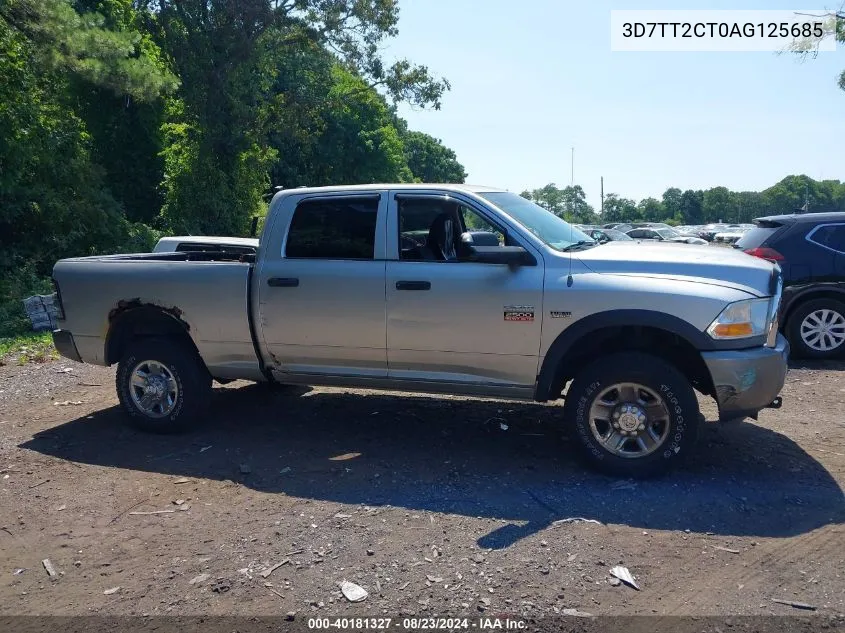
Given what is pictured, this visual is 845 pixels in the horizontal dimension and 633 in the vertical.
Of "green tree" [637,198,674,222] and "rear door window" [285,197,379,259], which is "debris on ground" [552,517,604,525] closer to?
"rear door window" [285,197,379,259]

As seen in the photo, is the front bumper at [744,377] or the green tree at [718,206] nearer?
the front bumper at [744,377]

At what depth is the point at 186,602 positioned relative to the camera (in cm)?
359

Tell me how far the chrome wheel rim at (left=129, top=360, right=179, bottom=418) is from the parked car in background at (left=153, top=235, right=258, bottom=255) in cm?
250

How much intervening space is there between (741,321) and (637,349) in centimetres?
69

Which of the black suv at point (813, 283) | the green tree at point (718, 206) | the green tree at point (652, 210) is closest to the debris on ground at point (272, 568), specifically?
the black suv at point (813, 283)

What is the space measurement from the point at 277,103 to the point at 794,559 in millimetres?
22699

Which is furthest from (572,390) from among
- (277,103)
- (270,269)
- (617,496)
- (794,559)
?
(277,103)

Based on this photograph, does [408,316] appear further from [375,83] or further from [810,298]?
[375,83]

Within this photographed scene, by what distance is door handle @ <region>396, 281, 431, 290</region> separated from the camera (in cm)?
525

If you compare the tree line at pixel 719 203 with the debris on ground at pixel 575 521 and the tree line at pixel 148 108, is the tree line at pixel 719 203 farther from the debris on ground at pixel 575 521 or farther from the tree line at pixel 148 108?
the debris on ground at pixel 575 521

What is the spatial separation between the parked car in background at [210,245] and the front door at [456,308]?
3471 mm

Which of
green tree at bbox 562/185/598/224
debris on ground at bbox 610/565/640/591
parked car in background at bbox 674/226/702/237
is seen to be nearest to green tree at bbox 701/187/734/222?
green tree at bbox 562/185/598/224

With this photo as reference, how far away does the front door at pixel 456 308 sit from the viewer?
5.05m

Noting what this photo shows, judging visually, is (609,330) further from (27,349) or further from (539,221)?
(27,349)
